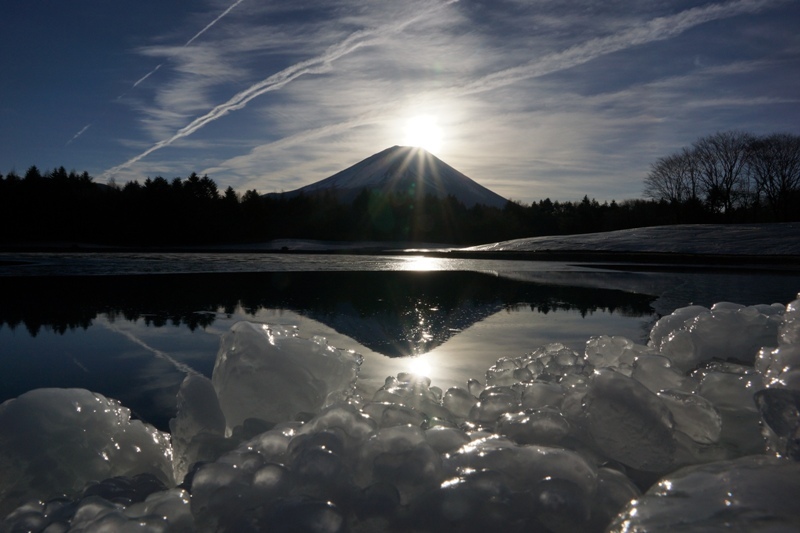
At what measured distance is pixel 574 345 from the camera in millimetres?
3363

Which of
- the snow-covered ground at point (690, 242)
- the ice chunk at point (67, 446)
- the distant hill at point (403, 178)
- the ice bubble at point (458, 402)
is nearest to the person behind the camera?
the ice chunk at point (67, 446)

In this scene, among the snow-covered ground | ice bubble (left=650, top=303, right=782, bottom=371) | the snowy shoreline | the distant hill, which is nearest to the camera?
ice bubble (left=650, top=303, right=782, bottom=371)

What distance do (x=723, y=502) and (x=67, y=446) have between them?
1541 millimetres

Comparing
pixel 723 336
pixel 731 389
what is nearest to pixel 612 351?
pixel 723 336

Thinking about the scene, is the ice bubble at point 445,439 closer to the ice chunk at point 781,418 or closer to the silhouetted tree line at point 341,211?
the ice chunk at point 781,418

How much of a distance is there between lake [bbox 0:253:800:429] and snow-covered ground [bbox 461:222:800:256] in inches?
264

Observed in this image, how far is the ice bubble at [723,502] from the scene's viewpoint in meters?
0.88

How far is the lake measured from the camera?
9.14ft

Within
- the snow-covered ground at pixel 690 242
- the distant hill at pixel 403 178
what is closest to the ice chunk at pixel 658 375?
the snow-covered ground at pixel 690 242

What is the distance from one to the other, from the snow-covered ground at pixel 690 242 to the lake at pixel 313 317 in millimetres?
6699

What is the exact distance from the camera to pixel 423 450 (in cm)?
120

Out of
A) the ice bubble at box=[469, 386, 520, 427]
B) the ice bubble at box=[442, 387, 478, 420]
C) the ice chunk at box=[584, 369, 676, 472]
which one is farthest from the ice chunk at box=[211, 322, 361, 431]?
the ice chunk at box=[584, 369, 676, 472]

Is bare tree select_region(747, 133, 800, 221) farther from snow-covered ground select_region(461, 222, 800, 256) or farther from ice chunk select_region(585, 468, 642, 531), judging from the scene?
ice chunk select_region(585, 468, 642, 531)

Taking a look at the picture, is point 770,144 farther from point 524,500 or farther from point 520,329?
point 524,500
